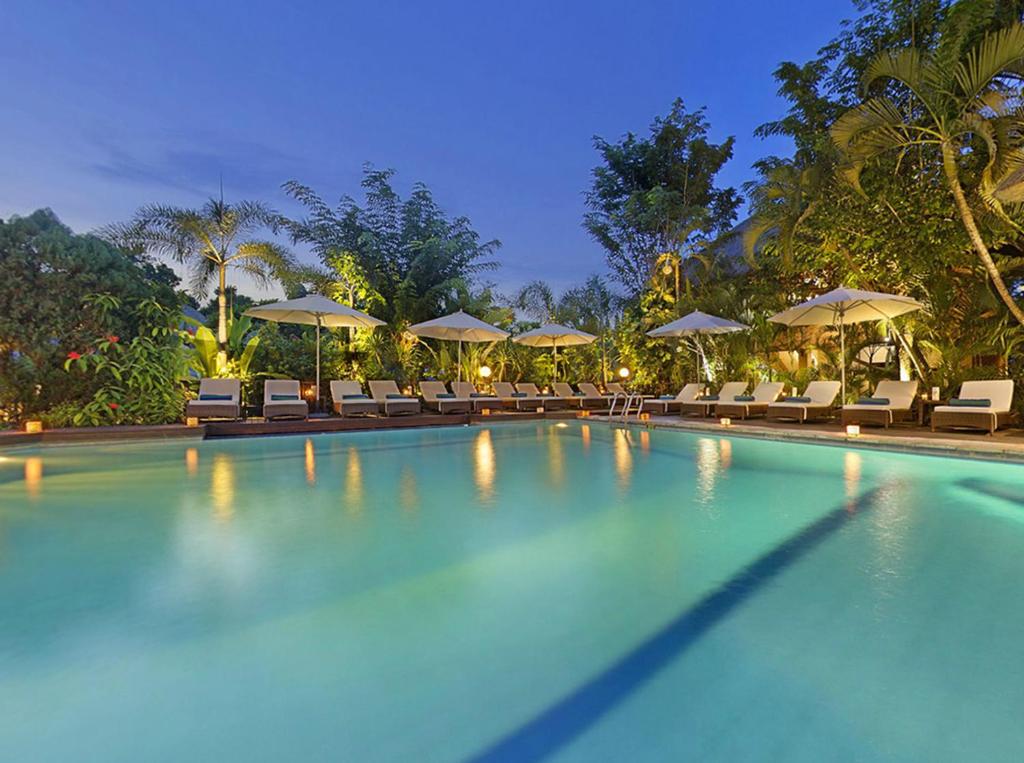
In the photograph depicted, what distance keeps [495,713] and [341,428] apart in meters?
10.4

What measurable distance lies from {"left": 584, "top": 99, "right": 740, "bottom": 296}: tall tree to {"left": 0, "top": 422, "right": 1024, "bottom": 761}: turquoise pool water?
1492 centimetres

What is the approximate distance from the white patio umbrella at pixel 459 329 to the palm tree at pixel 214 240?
15.4 feet

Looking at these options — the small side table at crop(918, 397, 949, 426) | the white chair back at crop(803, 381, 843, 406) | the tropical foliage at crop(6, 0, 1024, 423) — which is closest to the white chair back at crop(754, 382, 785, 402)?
the white chair back at crop(803, 381, 843, 406)

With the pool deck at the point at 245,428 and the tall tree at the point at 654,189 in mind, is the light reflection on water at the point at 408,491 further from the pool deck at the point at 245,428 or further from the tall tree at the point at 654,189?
the tall tree at the point at 654,189

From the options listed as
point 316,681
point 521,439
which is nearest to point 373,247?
point 521,439

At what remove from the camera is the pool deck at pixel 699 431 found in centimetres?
738

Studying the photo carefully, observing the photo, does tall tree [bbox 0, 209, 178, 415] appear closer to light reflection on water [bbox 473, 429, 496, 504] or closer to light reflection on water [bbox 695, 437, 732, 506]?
light reflection on water [bbox 473, 429, 496, 504]

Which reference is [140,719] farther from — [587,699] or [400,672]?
[587,699]

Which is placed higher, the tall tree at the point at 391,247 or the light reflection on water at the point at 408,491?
the tall tree at the point at 391,247

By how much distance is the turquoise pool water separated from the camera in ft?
5.94

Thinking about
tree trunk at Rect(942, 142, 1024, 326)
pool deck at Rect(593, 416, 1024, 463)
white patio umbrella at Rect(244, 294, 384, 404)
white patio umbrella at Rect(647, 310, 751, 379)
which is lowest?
pool deck at Rect(593, 416, 1024, 463)

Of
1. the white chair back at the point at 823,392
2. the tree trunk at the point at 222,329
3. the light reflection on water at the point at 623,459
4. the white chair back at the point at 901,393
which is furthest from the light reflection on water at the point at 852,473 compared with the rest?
the tree trunk at the point at 222,329

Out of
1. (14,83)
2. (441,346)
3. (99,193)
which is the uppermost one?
(14,83)

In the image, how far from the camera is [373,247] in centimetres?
1753
